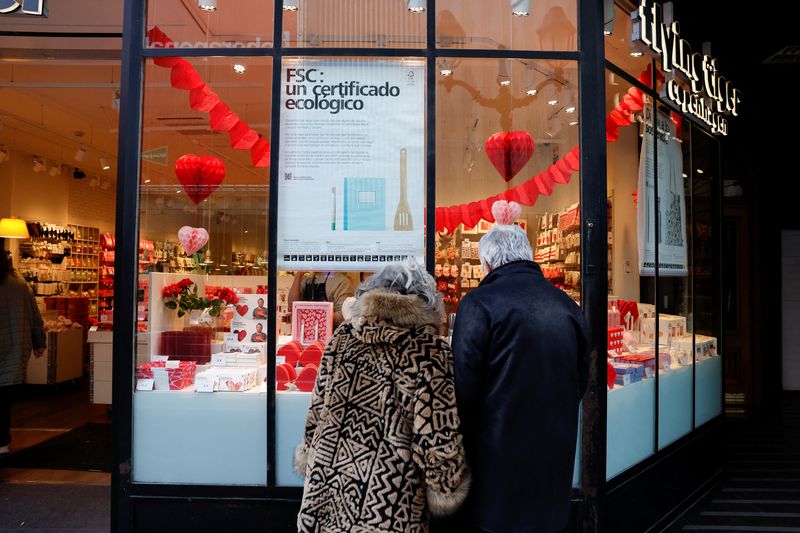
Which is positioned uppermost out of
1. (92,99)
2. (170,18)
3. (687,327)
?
(92,99)

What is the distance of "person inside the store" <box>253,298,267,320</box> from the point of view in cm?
369

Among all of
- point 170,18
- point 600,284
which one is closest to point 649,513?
point 600,284

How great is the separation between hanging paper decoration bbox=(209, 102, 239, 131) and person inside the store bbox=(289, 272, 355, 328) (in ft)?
5.48

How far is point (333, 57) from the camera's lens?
352cm

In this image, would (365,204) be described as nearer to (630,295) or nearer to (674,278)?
(630,295)

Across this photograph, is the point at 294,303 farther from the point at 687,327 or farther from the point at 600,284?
the point at 687,327

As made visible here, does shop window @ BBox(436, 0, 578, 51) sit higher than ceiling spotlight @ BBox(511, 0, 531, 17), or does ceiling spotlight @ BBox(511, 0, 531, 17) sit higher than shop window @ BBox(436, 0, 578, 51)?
ceiling spotlight @ BBox(511, 0, 531, 17)

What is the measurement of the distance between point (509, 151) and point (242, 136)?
2068 mm

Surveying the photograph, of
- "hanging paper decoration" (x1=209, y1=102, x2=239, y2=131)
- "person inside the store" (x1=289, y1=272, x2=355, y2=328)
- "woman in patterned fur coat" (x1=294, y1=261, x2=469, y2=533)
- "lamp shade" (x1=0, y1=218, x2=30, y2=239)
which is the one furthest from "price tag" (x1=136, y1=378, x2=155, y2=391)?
"lamp shade" (x1=0, y1=218, x2=30, y2=239)

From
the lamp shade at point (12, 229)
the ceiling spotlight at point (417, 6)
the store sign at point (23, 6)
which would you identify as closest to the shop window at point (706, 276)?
the ceiling spotlight at point (417, 6)

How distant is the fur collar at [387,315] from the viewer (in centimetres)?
212

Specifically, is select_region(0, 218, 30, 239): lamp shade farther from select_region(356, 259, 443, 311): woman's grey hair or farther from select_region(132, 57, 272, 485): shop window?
select_region(356, 259, 443, 311): woman's grey hair

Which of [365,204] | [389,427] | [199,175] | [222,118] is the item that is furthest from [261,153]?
[389,427]

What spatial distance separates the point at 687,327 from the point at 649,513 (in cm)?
178
